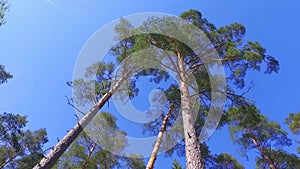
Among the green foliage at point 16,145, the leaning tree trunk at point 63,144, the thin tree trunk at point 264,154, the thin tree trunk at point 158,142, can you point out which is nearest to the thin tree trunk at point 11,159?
the green foliage at point 16,145

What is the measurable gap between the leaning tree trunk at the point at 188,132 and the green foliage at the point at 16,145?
6.25 metres

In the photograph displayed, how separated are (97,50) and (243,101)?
221 inches

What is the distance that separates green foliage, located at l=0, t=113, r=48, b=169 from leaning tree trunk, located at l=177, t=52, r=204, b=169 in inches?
246

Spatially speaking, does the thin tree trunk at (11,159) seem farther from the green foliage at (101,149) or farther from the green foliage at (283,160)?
the green foliage at (283,160)

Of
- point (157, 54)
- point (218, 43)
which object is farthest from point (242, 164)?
point (157, 54)

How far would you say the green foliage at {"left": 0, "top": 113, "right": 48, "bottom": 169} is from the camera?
1109 centimetres

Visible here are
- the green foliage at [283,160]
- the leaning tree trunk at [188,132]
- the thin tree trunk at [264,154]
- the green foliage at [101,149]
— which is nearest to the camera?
the leaning tree trunk at [188,132]

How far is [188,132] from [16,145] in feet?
24.3

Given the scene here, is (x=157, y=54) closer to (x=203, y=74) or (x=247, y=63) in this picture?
(x=203, y=74)

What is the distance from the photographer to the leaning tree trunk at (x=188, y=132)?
667 centimetres

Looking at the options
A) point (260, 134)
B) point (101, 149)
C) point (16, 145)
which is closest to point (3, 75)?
point (16, 145)

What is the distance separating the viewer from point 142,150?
11.4 m

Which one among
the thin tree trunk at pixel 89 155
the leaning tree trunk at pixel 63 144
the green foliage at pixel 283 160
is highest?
the green foliage at pixel 283 160

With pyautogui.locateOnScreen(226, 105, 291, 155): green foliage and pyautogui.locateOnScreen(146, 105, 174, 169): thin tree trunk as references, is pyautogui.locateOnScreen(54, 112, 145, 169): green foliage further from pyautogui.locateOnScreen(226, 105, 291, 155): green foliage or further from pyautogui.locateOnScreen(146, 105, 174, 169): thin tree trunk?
pyautogui.locateOnScreen(226, 105, 291, 155): green foliage
